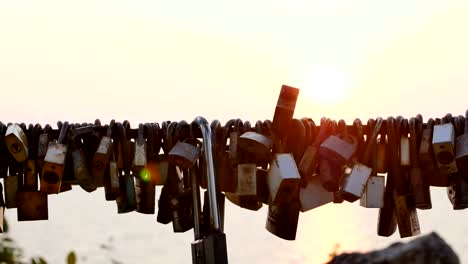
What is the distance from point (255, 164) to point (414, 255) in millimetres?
2599

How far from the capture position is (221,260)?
2867 mm

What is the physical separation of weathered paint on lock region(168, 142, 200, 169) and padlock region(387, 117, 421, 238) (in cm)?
97

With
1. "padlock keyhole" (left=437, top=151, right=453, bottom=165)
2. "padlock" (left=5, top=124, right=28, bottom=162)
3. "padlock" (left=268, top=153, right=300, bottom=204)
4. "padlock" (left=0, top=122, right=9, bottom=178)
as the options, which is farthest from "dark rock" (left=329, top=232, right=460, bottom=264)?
"padlock" (left=0, top=122, right=9, bottom=178)

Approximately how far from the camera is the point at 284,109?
390cm

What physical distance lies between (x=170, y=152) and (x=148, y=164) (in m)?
0.22

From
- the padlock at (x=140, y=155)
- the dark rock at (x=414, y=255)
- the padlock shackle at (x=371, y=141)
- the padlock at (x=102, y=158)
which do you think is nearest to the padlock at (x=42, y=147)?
the padlock at (x=102, y=158)

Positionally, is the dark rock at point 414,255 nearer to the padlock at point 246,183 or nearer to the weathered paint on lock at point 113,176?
the padlock at point 246,183

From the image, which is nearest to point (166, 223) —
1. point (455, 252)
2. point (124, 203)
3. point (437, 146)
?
point (124, 203)

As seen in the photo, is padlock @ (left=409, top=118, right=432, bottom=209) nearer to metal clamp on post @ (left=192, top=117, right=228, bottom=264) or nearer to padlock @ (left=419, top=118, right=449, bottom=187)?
padlock @ (left=419, top=118, right=449, bottom=187)

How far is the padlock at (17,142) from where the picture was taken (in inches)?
156

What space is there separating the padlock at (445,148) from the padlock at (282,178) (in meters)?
0.70

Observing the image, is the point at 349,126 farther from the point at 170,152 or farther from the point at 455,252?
the point at 455,252

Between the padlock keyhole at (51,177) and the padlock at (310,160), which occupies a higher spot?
the padlock at (310,160)

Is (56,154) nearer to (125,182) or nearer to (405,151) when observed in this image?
(125,182)
